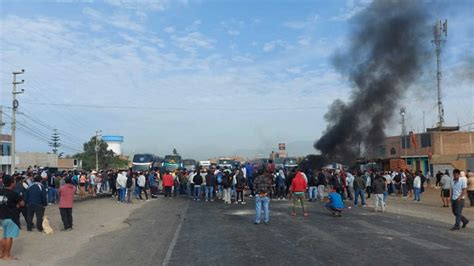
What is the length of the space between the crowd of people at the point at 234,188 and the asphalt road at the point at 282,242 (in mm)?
988

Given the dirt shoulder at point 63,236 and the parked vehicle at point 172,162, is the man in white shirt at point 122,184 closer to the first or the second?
the dirt shoulder at point 63,236

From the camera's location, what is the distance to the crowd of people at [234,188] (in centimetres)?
1259

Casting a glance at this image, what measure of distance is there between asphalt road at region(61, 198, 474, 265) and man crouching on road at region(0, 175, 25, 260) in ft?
3.57

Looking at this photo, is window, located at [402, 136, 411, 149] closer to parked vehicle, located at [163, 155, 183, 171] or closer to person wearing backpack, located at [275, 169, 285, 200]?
parked vehicle, located at [163, 155, 183, 171]

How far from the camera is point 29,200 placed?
12688 mm

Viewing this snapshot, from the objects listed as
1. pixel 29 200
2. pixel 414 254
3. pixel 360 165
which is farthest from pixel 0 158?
pixel 414 254

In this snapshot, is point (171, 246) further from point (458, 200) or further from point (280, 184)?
point (280, 184)

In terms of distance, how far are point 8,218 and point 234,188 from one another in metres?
13.3

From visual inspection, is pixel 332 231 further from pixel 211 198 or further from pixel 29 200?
pixel 211 198

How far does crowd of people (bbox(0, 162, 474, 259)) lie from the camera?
12594 millimetres

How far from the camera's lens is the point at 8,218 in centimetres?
873

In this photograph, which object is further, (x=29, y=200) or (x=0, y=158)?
(x=0, y=158)

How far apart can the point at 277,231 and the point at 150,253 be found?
376cm

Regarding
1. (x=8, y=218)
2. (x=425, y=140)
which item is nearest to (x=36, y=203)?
(x=8, y=218)
